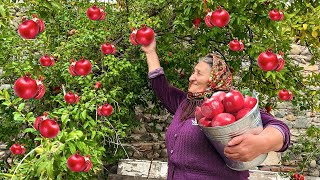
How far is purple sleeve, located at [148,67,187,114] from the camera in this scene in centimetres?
244

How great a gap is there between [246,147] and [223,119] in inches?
5.0

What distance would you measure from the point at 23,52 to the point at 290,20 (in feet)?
7.21

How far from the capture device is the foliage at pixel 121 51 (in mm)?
2844

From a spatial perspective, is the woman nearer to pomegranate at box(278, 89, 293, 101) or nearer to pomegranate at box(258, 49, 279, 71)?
pomegranate at box(258, 49, 279, 71)

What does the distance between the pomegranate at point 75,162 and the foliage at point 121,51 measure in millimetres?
588

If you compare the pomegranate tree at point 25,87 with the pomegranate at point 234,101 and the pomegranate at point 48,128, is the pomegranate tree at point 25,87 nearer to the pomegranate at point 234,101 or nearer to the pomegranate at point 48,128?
the pomegranate at point 48,128

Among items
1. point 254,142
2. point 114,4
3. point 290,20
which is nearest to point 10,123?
point 114,4

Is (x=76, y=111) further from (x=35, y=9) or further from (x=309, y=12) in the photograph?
(x=309, y=12)

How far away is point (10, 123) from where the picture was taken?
3564 millimetres

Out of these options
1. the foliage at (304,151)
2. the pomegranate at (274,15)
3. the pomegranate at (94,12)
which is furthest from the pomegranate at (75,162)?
the foliage at (304,151)

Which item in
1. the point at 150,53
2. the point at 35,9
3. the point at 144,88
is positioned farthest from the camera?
the point at 144,88

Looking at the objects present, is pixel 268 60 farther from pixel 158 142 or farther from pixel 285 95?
pixel 158 142

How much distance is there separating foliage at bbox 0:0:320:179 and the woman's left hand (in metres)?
1.18

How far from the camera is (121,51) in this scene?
3.69 m
